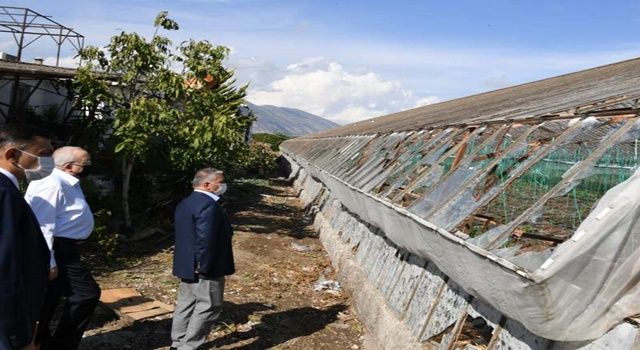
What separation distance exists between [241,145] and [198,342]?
853 cm

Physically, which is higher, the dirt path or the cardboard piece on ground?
the cardboard piece on ground

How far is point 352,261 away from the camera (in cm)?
900

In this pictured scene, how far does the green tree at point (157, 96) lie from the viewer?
11227 millimetres

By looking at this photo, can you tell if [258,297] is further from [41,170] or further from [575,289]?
[575,289]

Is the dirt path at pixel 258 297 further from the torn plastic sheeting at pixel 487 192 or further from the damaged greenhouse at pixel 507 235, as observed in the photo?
the torn plastic sheeting at pixel 487 192

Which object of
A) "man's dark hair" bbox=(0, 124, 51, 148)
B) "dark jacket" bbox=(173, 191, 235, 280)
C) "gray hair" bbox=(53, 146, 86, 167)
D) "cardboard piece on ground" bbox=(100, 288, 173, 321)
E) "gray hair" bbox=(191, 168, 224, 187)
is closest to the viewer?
"man's dark hair" bbox=(0, 124, 51, 148)

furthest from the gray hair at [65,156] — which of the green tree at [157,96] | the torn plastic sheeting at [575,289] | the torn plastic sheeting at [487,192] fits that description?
the green tree at [157,96]

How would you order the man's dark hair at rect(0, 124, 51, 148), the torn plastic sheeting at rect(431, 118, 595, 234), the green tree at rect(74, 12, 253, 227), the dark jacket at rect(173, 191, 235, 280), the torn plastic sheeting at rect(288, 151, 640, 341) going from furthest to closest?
the green tree at rect(74, 12, 253, 227), the dark jacket at rect(173, 191, 235, 280), the torn plastic sheeting at rect(431, 118, 595, 234), the man's dark hair at rect(0, 124, 51, 148), the torn plastic sheeting at rect(288, 151, 640, 341)

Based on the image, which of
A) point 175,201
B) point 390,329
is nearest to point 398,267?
point 390,329

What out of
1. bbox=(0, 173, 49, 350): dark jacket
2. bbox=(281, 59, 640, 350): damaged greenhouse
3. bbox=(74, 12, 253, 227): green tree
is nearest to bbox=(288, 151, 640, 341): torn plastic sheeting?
bbox=(281, 59, 640, 350): damaged greenhouse

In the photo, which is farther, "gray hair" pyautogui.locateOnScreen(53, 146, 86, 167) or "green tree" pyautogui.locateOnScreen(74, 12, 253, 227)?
"green tree" pyautogui.locateOnScreen(74, 12, 253, 227)

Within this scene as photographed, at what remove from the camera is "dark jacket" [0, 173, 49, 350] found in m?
2.94

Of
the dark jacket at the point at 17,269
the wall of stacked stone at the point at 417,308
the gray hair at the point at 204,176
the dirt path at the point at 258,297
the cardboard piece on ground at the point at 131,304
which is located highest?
the gray hair at the point at 204,176

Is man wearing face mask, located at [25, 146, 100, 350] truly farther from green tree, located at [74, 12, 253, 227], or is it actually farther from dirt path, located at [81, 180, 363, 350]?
green tree, located at [74, 12, 253, 227]
